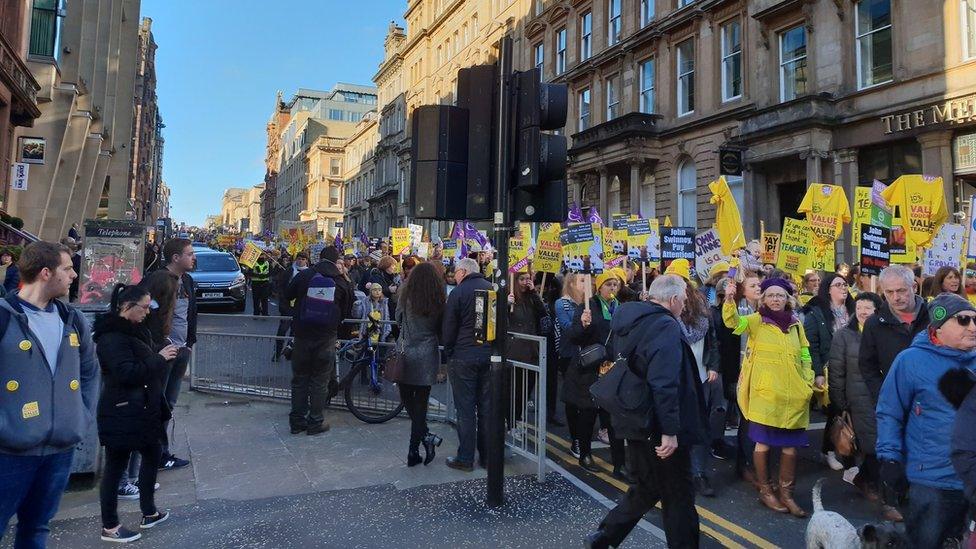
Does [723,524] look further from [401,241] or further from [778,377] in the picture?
[401,241]

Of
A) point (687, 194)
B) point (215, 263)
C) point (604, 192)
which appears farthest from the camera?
point (604, 192)

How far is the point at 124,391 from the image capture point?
12.7 ft

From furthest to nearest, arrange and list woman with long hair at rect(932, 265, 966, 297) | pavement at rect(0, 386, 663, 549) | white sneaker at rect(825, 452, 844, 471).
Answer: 1. woman with long hair at rect(932, 265, 966, 297)
2. white sneaker at rect(825, 452, 844, 471)
3. pavement at rect(0, 386, 663, 549)

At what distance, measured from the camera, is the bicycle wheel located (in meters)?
7.05

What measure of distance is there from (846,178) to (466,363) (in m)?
17.9

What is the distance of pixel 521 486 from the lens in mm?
5066

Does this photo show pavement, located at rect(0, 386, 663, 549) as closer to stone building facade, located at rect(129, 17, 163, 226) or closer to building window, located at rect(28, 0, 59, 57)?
building window, located at rect(28, 0, 59, 57)

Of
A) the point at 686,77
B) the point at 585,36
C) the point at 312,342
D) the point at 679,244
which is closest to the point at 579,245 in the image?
the point at 679,244

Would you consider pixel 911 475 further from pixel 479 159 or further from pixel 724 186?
pixel 724 186

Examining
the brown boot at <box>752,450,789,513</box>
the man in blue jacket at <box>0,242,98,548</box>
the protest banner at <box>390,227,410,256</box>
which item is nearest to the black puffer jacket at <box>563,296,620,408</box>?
the brown boot at <box>752,450,789,513</box>

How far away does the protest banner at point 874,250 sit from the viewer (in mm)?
8102

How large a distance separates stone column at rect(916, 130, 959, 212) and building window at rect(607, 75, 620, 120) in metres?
14.7

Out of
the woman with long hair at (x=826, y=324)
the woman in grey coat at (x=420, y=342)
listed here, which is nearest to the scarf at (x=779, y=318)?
the woman with long hair at (x=826, y=324)

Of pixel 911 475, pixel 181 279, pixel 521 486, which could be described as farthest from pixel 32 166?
pixel 911 475
